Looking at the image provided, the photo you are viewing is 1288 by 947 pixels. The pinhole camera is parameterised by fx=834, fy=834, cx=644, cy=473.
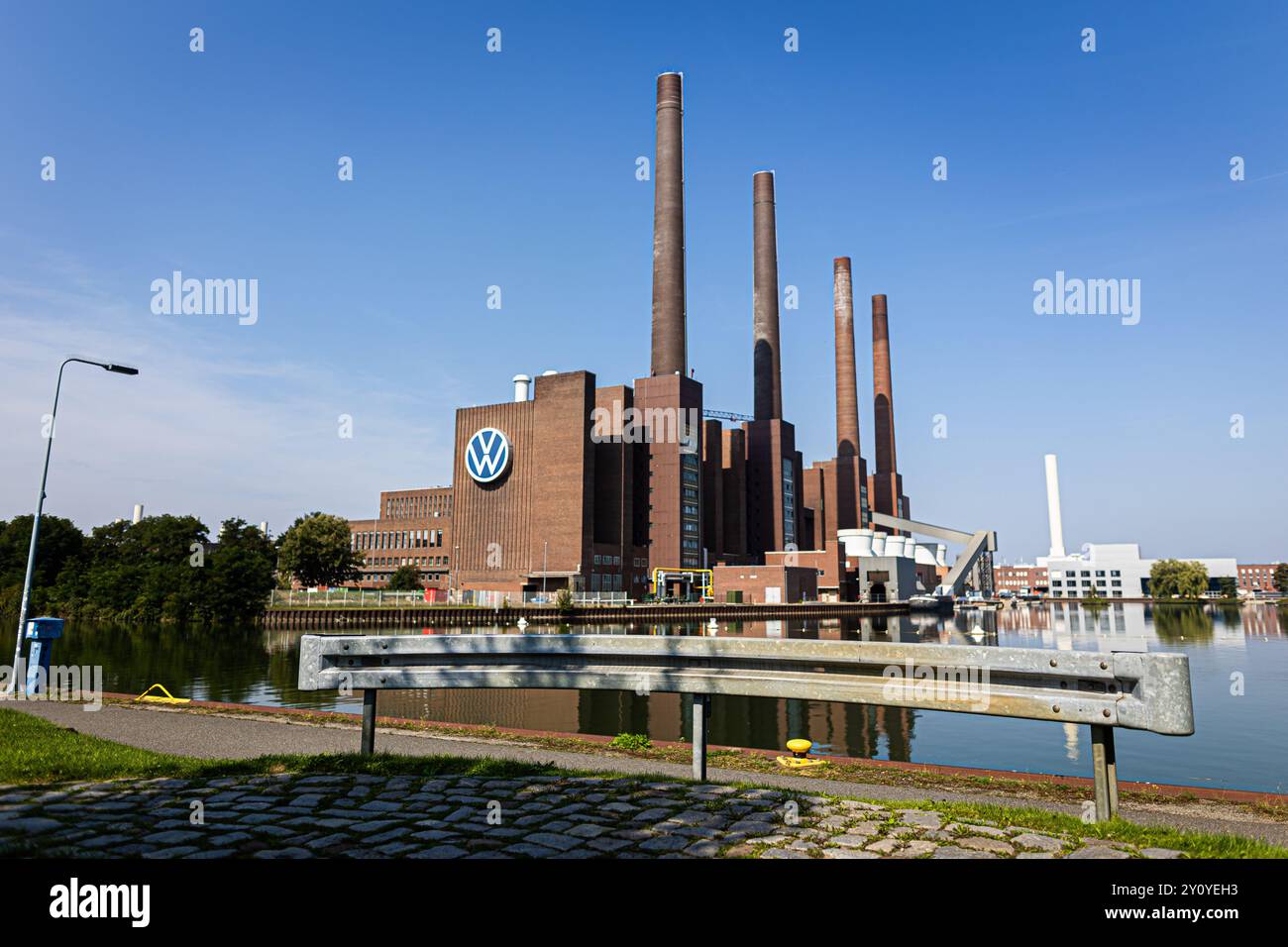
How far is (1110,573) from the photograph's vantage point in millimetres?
191125

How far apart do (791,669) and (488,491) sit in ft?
320

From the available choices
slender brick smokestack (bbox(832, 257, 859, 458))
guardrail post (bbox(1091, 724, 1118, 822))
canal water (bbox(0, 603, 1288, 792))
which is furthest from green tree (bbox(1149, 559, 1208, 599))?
guardrail post (bbox(1091, 724, 1118, 822))

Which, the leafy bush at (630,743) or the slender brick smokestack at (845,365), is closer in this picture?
the leafy bush at (630,743)

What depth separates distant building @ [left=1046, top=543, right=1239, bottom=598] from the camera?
614 feet

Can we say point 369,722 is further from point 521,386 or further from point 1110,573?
point 1110,573

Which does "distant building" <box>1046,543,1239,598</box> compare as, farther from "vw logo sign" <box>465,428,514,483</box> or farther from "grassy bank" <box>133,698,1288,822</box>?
"grassy bank" <box>133,698,1288,822</box>

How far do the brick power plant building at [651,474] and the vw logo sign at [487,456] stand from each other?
189mm

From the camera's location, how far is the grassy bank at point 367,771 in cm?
483

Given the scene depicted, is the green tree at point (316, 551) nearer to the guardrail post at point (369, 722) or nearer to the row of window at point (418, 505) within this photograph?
the row of window at point (418, 505)

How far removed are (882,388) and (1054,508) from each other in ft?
231

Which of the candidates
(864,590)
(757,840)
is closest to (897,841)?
(757,840)

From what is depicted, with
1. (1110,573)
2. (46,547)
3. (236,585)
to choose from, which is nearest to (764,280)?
(236,585)

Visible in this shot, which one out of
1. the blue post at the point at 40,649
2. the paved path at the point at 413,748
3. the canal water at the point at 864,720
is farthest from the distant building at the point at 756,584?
the paved path at the point at 413,748
